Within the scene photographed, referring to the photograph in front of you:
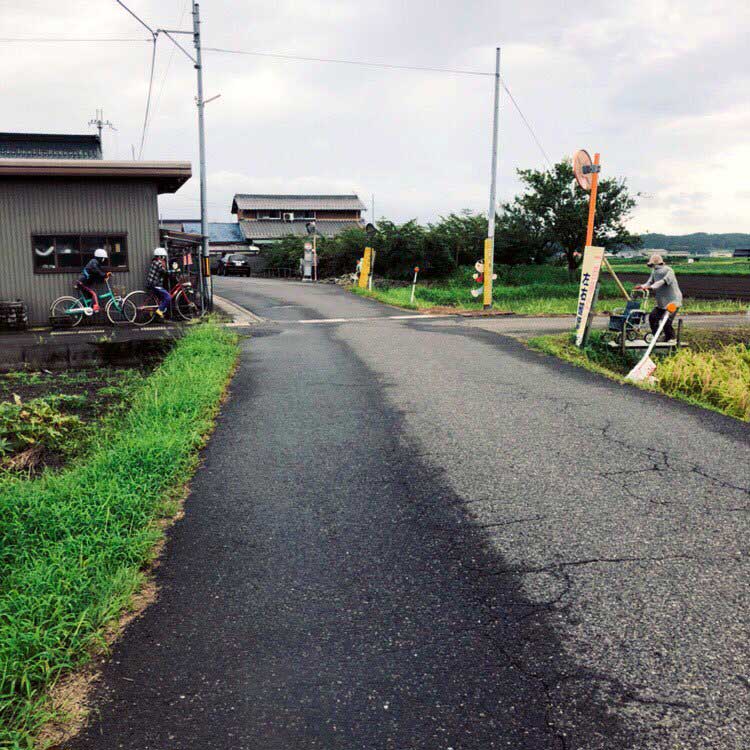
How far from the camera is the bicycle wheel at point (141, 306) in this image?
1681cm

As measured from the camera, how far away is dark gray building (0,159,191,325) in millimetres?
16656

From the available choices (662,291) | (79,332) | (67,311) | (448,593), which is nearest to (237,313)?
(67,311)

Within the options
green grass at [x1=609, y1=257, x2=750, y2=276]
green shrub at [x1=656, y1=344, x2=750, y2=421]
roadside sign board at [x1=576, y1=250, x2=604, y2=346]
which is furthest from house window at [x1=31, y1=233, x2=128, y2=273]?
green grass at [x1=609, y1=257, x2=750, y2=276]

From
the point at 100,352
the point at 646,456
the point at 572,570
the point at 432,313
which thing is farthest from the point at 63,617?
the point at 432,313

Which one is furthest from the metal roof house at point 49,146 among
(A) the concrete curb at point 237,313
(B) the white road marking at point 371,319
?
(B) the white road marking at point 371,319

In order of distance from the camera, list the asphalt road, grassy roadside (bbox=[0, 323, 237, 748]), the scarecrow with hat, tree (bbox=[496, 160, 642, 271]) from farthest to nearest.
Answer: tree (bbox=[496, 160, 642, 271]) → the scarecrow with hat → grassy roadside (bbox=[0, 323, 237, 748]) → the asphalt road

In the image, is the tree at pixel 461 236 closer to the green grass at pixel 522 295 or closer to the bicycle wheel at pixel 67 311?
the green grass at pixel 522 295

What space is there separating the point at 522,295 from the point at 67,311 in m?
22.6

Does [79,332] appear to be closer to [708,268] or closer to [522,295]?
[522,295]

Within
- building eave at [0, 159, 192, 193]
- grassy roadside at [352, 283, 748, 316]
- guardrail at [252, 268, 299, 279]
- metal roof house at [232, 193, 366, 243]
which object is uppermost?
metal roof house at [232, 193, 366, 243]

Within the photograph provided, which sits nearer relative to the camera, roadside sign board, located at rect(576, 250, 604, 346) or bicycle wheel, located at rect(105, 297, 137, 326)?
roadside sign board, located at rect(576, 250, 604, 346)

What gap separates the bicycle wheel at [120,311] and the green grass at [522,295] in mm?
8040

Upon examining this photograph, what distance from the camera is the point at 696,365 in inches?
403

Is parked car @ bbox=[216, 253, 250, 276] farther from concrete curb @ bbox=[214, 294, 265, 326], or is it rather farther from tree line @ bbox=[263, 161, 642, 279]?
concrete curb @ bbox=[214, 294, 265, 326]
